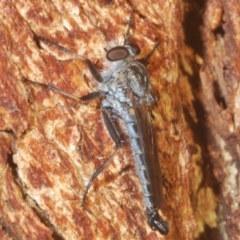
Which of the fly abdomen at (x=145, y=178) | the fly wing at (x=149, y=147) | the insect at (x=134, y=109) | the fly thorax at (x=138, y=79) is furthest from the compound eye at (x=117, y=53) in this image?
the fly abdomen at (x=145, y=178)

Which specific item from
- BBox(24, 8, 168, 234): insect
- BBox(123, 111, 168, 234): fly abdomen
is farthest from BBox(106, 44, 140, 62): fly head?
BBox(123, 111, 168, 234): fly abdomen

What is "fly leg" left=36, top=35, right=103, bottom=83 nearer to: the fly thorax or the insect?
the insect

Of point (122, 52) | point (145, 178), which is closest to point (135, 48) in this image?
point (122, 52)

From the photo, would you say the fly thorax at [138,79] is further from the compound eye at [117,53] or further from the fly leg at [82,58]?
the fly leg at [82,58]

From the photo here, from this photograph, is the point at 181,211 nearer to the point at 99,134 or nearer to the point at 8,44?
the point at 99,134

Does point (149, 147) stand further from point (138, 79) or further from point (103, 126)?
point (138, 79)

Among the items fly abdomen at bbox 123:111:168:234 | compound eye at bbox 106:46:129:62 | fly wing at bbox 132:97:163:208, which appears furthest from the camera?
compound eye at bbox 106:46:129:62
